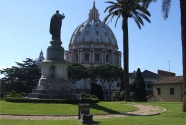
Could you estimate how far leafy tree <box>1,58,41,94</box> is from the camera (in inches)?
2534

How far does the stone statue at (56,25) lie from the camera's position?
1091 inches

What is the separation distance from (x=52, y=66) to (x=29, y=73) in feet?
140

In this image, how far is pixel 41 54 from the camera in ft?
497

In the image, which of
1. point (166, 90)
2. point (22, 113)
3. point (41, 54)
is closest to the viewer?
point (22, 113)

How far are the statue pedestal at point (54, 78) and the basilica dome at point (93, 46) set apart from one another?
85.5 m

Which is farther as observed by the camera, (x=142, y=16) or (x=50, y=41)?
(x=142, y=16)

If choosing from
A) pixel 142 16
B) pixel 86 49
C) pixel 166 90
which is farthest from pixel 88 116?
pixel 86 49

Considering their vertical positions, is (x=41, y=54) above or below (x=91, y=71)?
above

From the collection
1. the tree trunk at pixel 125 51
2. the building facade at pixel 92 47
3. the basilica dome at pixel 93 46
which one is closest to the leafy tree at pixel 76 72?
the building facade at pixel 92 47

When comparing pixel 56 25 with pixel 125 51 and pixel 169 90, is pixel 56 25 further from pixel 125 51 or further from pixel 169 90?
pixel 169 90

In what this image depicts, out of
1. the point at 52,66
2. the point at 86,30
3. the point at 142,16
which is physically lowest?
the point at 52,66

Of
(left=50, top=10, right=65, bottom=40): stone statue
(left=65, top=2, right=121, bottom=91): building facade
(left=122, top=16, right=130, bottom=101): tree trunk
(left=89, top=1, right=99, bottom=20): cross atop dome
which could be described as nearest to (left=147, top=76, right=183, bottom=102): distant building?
(left=122, top=16, right=130, bottom=101): tree trunk

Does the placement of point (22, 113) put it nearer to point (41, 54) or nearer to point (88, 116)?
point (88, 116)

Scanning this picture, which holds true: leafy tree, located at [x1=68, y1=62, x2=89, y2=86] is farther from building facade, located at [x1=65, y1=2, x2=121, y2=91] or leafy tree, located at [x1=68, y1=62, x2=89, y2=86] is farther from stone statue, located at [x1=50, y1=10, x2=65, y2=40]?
stone statue, located at [x1=50, y1=10, x2=65, y2=40]
